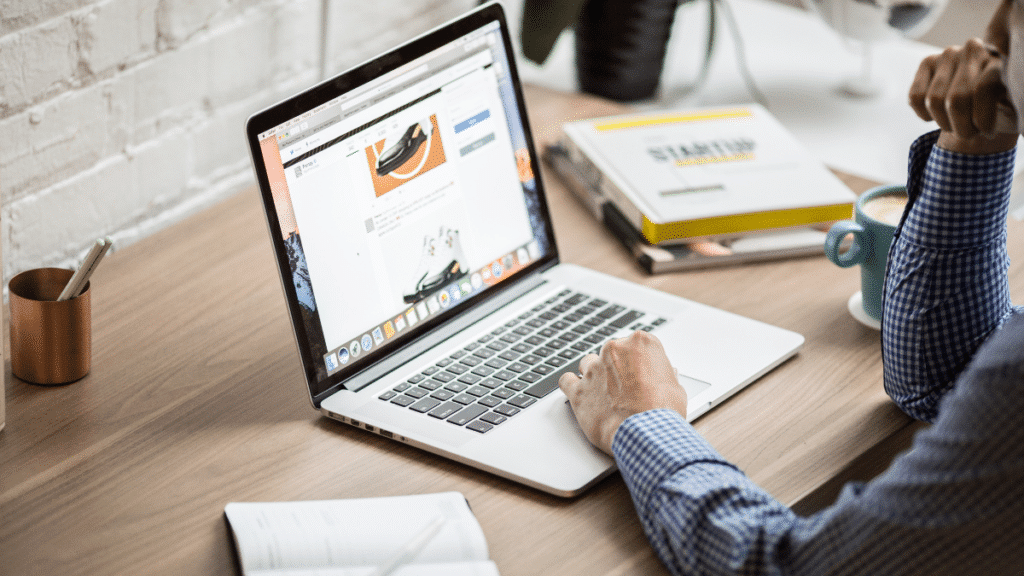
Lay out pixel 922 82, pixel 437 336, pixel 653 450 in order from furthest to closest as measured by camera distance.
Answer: pixel 437 336, pixel 922 82, pixel 653 450

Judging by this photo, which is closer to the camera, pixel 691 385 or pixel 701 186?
pixel 691 385

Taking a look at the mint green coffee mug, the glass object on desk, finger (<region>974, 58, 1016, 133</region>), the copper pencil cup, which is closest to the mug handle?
the mint green coffee mug

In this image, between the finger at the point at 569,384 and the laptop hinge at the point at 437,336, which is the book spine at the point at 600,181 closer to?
the laptop hinge at the point at 437,336

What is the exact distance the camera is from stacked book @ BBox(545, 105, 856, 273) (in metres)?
1.24

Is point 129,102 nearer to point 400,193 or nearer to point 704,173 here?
point 400,193

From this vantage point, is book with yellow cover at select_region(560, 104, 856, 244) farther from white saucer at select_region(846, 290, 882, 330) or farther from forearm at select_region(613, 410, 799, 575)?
forearm at select_region(613, 410, 799, 575)

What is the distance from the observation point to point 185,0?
4.28 feet

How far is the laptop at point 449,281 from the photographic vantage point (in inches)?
36.3

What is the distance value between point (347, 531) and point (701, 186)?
27.5 inches

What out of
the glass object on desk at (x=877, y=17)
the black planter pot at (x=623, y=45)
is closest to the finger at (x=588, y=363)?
the black planter pot at (x=623, y=45)

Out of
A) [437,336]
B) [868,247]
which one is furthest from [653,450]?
[868,247]

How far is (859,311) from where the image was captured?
3.73ft

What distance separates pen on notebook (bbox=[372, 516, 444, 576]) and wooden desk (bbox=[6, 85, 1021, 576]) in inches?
2.2

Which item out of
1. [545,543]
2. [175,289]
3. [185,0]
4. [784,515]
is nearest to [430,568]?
[545,543]
